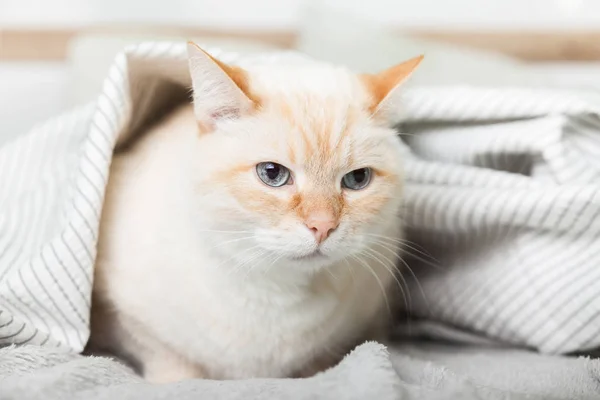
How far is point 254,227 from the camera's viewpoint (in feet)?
2.52

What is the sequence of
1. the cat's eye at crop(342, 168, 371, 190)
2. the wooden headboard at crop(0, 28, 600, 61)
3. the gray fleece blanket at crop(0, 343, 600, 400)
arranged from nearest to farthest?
the gray fleece blanket at crop(0, 343, 600, 400), the cat's eye at crop(342, 168, 371, 190), the wooden headboard at crop(0, 28, 600, 61)

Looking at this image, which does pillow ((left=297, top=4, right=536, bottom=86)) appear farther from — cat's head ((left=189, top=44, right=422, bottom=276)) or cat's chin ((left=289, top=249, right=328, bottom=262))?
cat's chin ((left=289, top=249, right=328, bottom=262))

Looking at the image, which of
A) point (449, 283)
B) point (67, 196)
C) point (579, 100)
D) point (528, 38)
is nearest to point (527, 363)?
point (449, 283)

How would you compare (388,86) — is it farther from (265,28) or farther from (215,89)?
(265,28)

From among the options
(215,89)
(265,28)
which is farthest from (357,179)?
(265,28)

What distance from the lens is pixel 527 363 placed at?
0.92 m

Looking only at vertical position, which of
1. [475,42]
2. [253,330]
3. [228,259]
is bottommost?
[253,330]

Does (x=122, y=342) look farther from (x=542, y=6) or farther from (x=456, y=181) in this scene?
(x=542, y=6)

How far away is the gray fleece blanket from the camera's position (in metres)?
0.70

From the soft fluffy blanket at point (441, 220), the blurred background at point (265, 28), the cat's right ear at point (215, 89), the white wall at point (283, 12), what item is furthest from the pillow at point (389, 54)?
the cat's right ear at point (215, 89)

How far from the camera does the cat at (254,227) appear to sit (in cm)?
77

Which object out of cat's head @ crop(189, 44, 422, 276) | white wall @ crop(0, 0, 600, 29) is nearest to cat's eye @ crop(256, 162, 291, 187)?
cat's head @ crop(189, 44, 422, 276)

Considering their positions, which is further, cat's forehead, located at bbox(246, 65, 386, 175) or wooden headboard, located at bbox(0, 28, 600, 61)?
wooden headboard, located at bbox(0, 28, 600, 61)

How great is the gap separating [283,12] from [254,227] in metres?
1.09
